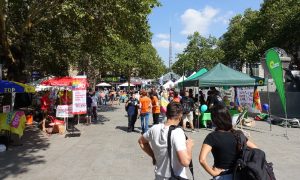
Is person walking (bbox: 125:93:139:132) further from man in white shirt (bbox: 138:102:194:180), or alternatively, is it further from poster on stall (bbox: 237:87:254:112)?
man in white shirt (bbox: 138:102:194:180)

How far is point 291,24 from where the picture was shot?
35750 mm

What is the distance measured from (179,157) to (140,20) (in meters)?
14.1

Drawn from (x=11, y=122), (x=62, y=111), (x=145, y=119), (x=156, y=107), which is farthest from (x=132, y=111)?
(x=11, y=122)

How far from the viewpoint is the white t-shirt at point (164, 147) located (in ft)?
12.6

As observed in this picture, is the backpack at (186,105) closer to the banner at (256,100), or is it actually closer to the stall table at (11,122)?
the banner at (256,100)

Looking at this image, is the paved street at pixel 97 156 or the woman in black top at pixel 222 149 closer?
the woman in black top at pixel 222 149

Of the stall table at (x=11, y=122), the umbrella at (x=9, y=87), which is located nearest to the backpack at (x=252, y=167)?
the stall table at (x=11, y=122)

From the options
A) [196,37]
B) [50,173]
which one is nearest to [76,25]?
[50,173]

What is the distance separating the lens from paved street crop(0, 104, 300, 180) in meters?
8.02

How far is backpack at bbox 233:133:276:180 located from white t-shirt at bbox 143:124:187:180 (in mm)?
574

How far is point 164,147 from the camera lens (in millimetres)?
3949

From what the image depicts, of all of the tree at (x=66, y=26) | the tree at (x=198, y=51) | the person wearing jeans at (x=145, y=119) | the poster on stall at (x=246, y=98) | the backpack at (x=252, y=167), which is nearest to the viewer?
the backpack at (x=252, y=167)

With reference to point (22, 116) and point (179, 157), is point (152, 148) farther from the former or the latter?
point (22, 116)

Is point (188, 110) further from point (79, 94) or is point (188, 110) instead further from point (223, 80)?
point (79, 94)
